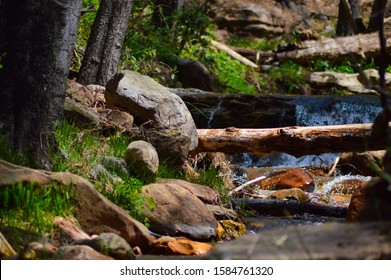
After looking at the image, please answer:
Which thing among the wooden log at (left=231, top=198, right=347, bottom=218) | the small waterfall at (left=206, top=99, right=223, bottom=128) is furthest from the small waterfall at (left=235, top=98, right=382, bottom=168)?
the wooden log at (left=231, top=198, right=347, bottom=218)

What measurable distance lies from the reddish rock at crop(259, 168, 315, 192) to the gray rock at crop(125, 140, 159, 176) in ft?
10.9

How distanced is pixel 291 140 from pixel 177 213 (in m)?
2.38

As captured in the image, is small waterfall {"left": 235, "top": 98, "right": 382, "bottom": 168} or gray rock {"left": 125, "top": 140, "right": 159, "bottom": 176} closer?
gray rock {"left": 125, "top": 140, "right": 159, "bottom": 176}

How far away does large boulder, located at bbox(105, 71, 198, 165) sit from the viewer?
26.2 ft

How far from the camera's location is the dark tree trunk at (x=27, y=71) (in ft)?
19.8

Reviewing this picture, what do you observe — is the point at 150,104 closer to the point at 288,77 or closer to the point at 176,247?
the point at 176,247

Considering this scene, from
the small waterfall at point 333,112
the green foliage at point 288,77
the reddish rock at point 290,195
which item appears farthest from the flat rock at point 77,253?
the green foliage at point 288,77

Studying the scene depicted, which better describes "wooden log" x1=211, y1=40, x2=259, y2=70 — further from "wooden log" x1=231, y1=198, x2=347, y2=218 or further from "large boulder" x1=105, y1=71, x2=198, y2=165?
"large boulder" x1=105, y1=71, x2=198, y2=165

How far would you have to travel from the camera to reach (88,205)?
5.63 m

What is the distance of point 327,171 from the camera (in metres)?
11.6

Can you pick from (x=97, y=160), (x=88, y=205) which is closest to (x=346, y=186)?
(x=97, y=160)

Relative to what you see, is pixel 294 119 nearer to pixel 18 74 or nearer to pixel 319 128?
pixel 319 128

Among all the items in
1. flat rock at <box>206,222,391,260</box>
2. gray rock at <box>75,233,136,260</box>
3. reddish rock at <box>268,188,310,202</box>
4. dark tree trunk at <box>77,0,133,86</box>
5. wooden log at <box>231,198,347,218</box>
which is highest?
flat rock at <box>206,222,391,260</box>
